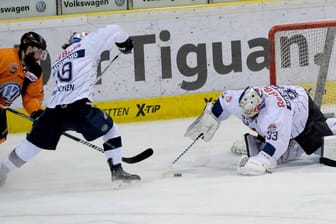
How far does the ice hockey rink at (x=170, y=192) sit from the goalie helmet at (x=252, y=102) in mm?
315

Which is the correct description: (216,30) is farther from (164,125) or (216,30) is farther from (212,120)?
(212,120)

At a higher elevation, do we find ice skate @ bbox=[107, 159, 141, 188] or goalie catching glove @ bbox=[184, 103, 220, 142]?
goalie catching glove @ bbox=[184, 103, 220, 142]

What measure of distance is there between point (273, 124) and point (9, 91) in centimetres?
139

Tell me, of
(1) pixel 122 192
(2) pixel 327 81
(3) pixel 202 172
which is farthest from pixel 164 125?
(1) pixel 122 192

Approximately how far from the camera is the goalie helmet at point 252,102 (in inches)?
184

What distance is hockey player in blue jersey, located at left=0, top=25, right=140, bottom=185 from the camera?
14.8 ft

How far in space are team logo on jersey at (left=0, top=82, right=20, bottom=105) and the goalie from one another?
3.07 ft

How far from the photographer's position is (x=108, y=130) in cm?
455

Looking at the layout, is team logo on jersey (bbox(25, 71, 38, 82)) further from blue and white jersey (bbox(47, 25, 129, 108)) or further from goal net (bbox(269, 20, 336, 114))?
goal net (bbox(269, 20, 336, 114))

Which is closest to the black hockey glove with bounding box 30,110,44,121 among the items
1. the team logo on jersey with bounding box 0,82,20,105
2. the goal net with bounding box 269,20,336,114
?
the team logo on jersey with bounding box 0,82,20,105

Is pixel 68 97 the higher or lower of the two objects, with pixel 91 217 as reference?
higher

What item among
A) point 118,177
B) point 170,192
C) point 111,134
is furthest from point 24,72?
point 170,192

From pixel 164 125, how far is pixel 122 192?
227 centimetres

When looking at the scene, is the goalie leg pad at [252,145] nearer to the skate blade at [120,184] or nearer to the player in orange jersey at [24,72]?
the skate blade at [120,184]
